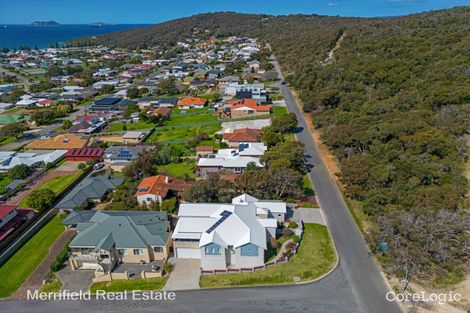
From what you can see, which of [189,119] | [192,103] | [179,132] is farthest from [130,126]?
[192,103]

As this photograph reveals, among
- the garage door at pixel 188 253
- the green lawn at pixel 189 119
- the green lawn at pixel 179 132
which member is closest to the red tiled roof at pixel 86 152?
the green lawn at pixel 179 132

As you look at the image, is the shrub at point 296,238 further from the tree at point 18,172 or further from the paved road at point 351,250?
the tree at point 18,172

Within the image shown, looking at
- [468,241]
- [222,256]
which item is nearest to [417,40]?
[468,241]

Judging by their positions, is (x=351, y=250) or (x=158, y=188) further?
(x=158, y=188)

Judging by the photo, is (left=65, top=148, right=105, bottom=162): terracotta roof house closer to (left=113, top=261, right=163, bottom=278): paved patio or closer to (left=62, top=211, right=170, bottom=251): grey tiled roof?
(left=62, top=211, right=170, bottom=251): grey tiled roof

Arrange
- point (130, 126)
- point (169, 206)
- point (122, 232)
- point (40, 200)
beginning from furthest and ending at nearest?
point (130, 126)
point (40, 200)
point (169, 206)
point (122, 232)

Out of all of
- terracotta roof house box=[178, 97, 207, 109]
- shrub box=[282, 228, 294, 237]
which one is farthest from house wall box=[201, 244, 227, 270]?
terracotta roof house box=[178, 97, 207, 109]

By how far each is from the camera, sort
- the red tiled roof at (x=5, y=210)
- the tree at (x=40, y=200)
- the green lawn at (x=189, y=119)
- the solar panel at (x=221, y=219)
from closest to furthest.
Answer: the solar panel at (x=221, y=219), the red tiled roof at (x=5, y=210), the tree at (x=40, y=200), the green lawn at (x=189, y=119)

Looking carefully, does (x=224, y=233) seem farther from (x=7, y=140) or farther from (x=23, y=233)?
(x=7, y=140)
